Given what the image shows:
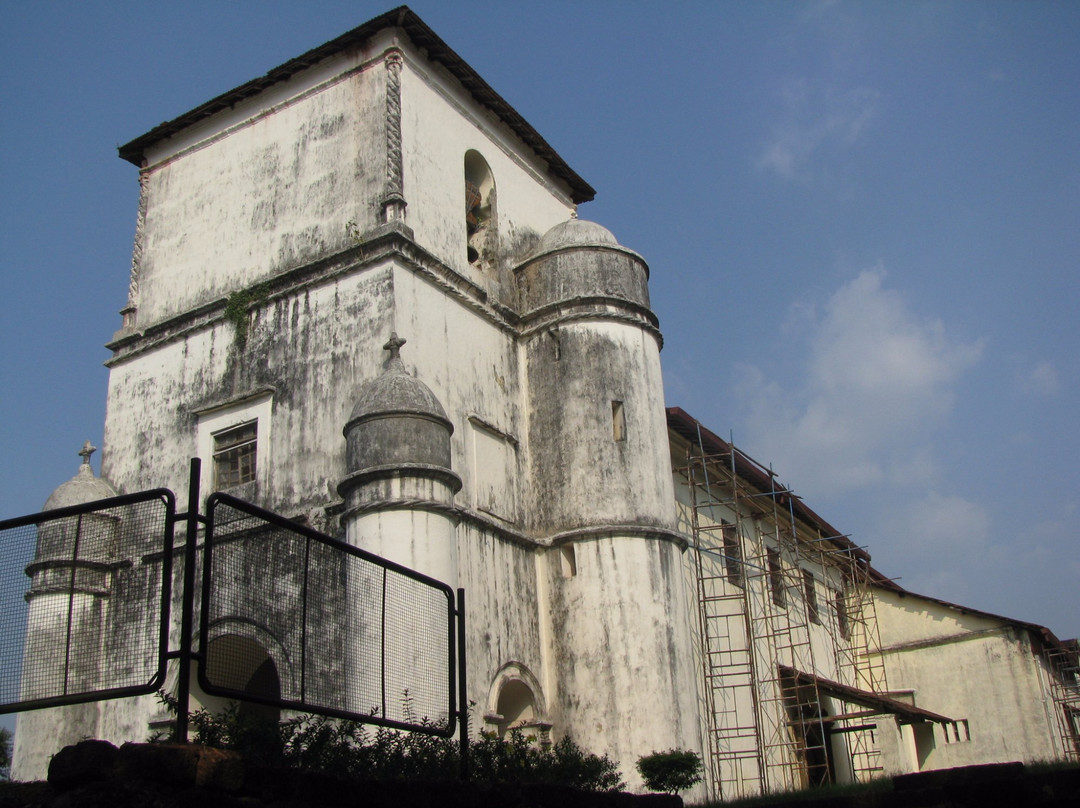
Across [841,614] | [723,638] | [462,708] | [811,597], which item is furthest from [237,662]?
[841,614]

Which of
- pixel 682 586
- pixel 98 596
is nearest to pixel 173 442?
pixel 682 586

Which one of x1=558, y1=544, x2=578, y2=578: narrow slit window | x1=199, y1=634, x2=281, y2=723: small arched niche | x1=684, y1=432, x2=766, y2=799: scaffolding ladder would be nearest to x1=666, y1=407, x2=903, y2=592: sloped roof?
x1=684, y1=432, x2=766, y2=799: scaffolding ladder

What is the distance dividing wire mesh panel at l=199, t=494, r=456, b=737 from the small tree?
7308 mm

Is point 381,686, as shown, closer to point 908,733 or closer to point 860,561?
point 908,733

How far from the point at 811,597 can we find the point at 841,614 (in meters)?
Result: 2.62

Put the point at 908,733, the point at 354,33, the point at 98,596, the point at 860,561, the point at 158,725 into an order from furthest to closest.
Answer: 1. the point at 860,561
2. the point at 908,733
3. the point at 354,33
4. the point at 158,725
5. the point at 98,596

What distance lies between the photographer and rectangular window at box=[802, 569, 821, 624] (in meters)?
27.7

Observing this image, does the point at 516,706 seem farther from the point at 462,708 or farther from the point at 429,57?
the point at 429,57

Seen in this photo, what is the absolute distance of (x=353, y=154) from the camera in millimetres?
17031

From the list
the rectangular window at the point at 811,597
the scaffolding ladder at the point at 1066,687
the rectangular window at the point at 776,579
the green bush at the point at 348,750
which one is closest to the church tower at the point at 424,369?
the green bush at the point at 348,750

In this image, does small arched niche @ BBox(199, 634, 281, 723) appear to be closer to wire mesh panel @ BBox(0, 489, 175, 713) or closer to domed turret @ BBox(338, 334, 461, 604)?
wire mesh panel @ BBox(0, 489, 175, 713)

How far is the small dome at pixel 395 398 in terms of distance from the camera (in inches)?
538

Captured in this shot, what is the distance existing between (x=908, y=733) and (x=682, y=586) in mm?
12561

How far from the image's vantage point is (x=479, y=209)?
19.1 metres
